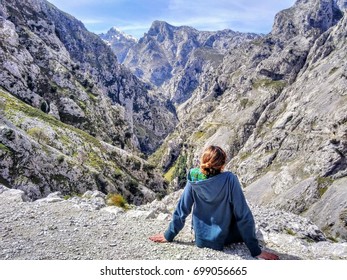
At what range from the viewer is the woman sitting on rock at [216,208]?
11844mm

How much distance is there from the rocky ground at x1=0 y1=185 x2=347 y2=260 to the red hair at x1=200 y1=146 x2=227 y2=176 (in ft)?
10.2

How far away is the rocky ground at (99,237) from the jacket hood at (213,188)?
2107 mm

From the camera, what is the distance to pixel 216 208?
12328 millimetres

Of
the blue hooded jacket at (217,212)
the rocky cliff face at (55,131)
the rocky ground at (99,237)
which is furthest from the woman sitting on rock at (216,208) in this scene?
the rocky cliff face at (55,131)

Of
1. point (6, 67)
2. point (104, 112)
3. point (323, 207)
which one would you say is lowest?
point (323, 207)

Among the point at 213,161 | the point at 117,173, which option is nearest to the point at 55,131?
the point at 117,173

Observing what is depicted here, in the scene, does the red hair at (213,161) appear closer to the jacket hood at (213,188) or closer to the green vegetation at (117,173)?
the jacket hood at (213,188)

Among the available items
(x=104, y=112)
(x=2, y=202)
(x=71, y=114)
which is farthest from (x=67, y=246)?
(x=104, y=112)

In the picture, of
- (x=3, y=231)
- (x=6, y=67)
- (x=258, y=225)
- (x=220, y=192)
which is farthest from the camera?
(x=6, y=67)

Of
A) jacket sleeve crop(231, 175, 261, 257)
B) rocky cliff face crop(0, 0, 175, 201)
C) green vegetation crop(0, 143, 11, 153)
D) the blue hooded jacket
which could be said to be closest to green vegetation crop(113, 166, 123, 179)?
rocky cliff face crop(0, 0, 175, 201)

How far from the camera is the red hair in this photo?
11634mm

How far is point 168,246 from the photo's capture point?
1321cm

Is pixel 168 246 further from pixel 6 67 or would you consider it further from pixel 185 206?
pixel 6 67
